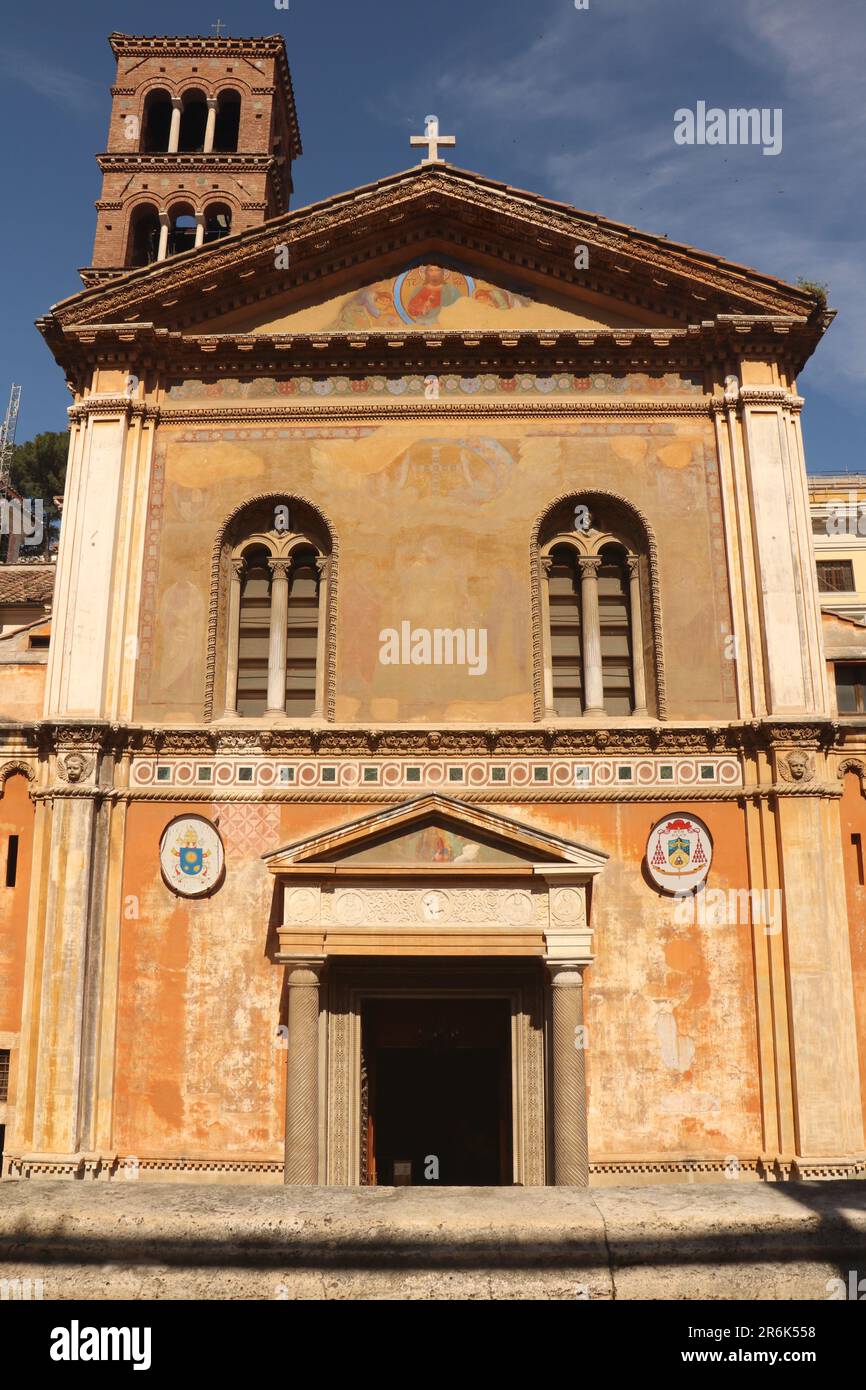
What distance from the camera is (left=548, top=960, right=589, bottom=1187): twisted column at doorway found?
14.0m

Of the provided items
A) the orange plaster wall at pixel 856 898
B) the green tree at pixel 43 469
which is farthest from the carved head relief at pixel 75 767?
the green tree at pixel 43 469

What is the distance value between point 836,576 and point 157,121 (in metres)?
30.2

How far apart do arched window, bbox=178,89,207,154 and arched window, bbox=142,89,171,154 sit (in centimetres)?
58

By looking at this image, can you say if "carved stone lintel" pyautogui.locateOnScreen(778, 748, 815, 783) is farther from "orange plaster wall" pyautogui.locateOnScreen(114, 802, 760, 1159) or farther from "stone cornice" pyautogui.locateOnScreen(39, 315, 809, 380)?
"stone cornice" pyautogui.locateOnScreen(39, 315, 809, 380)

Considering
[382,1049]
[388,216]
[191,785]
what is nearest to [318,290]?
[388,216]

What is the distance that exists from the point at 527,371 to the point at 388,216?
335cm

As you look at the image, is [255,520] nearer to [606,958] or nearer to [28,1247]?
[606,958]

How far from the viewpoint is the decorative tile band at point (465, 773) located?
1590 cm

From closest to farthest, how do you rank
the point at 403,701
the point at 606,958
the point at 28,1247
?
the point at 28,1247, the point at 606,958, the point at 403,701

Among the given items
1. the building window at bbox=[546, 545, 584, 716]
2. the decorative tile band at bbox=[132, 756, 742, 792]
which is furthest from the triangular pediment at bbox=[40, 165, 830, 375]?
the decorative tile band at bbox=[132, 756, 742, 792]

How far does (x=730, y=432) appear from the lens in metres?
17.3

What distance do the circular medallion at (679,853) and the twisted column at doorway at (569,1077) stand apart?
175 centimetres

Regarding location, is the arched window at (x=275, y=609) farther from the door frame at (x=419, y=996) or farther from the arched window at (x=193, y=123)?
the arched window at (x=193, y=123)
